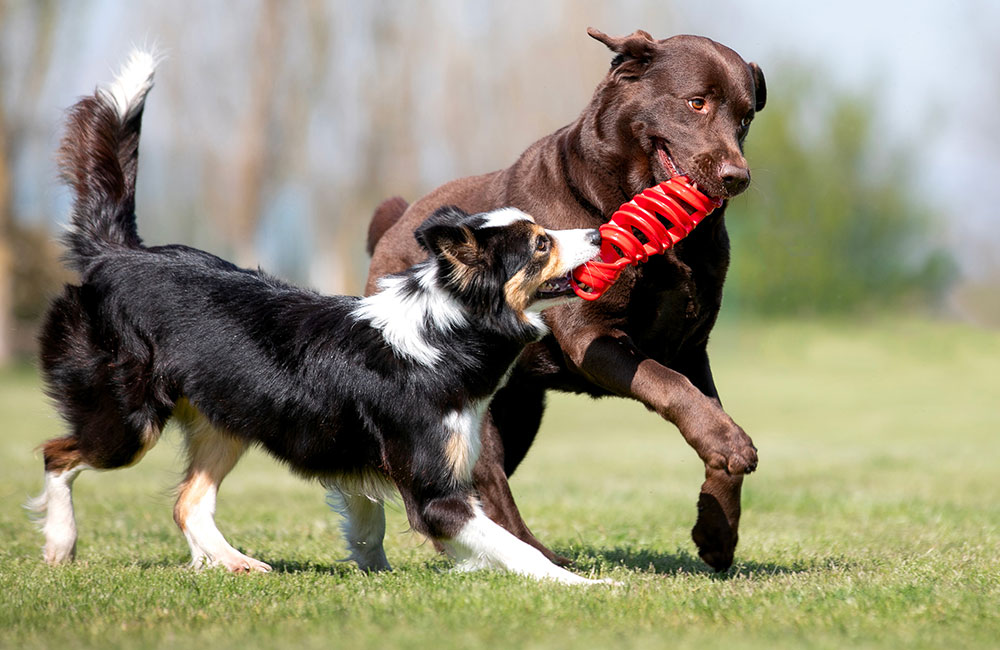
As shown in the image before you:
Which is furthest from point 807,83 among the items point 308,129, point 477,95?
point 308,129

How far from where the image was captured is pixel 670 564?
564 cm

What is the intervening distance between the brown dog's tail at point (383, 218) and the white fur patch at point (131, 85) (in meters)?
1.59

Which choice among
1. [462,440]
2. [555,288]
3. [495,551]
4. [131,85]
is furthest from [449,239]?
[131,85]

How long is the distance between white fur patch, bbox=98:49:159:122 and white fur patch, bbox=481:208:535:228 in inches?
85.5

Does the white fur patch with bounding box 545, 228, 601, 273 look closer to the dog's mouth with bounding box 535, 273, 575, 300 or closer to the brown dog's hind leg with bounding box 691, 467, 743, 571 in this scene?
the dog's mouth with bounding box 535, 273, 575, 300

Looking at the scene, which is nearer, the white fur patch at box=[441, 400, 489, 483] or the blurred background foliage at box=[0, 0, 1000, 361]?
the white fur patch at box=[441, 400, 489, 483]

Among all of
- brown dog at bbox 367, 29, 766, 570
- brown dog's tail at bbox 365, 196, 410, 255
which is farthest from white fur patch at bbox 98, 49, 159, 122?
brown dog at bbox 367, 29, 766, 570

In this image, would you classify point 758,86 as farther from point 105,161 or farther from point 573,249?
point 105,161

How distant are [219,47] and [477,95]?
8.13 metres

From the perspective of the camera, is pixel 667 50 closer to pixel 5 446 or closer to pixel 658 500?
pixel 658 500

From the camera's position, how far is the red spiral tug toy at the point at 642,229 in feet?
16.1

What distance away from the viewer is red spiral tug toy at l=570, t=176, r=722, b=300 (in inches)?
193

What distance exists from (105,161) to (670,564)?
3.49 m

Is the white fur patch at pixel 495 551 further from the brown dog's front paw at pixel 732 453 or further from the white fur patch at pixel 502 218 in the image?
the white fur patch at pixel 502 218
